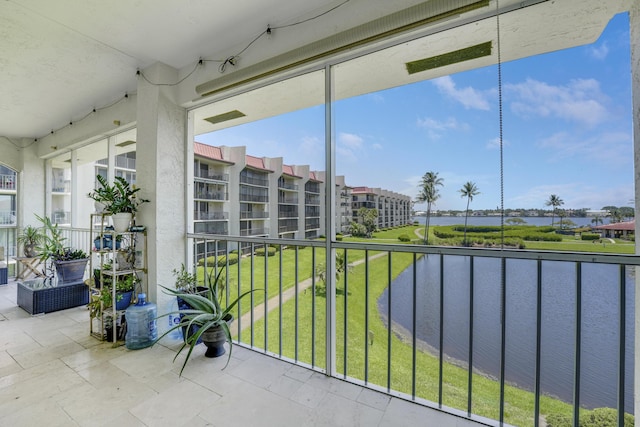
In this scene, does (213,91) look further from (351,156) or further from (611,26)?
(611,26)

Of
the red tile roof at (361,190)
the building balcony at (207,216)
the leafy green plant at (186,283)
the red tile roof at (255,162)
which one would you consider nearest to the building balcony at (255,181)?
the red tile roof at (255,162)

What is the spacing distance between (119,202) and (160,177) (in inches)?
16.9

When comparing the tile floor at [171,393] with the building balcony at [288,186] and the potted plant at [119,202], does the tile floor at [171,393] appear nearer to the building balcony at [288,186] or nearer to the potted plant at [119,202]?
the potted plant at [119,202]

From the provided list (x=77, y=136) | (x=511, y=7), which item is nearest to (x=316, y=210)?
(x=511, y=7)

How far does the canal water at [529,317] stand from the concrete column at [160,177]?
6.75ft

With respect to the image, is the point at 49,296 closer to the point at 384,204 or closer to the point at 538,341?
the point at 384,204

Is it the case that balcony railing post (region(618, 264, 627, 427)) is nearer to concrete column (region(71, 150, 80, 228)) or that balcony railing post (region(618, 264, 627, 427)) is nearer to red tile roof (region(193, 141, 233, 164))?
red tile roof (region(193, 141, 233, 164))

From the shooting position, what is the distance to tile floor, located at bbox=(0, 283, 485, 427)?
5.24 feet

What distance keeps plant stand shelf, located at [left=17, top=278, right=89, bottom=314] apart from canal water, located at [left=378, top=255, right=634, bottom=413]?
148 inches

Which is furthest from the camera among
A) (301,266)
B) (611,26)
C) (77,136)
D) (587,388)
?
(77,136)

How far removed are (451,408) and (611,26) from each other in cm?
232

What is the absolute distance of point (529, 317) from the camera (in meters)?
1.65

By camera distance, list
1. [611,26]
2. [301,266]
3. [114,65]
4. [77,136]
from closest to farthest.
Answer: [611,26] → [301,266] → [114,65] → [77,136]

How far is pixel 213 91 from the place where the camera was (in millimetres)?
2520
